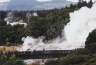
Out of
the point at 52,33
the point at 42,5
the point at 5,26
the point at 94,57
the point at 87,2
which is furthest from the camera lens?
the point at 42,5

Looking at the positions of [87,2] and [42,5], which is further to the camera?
[42,5]

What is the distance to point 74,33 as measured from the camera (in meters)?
47.6

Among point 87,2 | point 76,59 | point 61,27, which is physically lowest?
point 76,59

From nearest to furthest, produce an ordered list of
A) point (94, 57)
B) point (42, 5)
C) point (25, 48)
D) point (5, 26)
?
point (94, 57)
point (25, 48)
point (5, 26)
point (42, 5)

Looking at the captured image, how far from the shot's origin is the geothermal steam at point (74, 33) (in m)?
43.0

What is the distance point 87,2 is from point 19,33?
39.5 ft

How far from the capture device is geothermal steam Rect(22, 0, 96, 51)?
43000mm

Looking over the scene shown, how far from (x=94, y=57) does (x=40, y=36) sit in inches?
742

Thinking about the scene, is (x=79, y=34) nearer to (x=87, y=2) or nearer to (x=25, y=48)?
(x=25, y=48)

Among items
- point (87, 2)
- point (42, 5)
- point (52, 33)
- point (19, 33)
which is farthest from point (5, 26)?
point (42, 5)

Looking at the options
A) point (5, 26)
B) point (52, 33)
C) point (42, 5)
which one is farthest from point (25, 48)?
point (42, 5)

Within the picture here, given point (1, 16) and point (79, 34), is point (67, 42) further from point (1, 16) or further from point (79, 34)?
point (1, 16)

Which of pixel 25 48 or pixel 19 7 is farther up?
pixel 19 7

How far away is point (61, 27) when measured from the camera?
155 ft
